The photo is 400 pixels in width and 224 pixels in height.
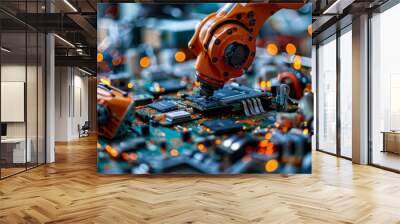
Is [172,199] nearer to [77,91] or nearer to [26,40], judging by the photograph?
[26,40]

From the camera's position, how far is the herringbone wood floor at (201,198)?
147 inches

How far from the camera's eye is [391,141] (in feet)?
22.0

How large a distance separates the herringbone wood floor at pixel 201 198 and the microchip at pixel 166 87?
1388 millimetres

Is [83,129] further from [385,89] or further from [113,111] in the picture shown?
[385,89]

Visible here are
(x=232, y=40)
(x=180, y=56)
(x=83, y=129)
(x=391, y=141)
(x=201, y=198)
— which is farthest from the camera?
(x=83, y=129)

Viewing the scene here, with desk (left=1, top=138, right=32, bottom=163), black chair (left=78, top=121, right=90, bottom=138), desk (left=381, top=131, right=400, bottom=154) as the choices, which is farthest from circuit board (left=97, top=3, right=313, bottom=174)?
black chair (left=78, top=121, right=90, bottom=138)

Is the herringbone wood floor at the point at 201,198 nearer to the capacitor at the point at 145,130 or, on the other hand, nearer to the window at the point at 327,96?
the capacitor at the point at 145,130

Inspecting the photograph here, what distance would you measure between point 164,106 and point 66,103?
9825 millimetres

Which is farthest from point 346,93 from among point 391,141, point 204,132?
point 204,132

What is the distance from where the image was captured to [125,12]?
590 centimetres

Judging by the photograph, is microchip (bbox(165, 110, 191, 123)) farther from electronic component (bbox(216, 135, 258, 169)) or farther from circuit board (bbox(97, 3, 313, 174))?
electronic component (bbox(216, 135, 258, 169))

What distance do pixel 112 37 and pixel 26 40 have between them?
1.85 meters

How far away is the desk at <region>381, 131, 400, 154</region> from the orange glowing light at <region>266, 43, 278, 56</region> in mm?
2624

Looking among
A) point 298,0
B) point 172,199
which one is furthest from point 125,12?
point 298,0
